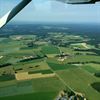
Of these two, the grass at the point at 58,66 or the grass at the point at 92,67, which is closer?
the grass at the point at 92,67

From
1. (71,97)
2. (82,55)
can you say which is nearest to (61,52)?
(82,55)

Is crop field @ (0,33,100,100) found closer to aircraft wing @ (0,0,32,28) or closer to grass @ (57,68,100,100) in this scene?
grass @ (57,68,100,100)

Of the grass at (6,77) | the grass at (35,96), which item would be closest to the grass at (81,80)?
the grass at (35,96)

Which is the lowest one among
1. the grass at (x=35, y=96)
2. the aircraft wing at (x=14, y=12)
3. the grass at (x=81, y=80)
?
the grass at (x=81, y=80)

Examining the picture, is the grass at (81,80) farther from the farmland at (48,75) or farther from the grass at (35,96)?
the grass at (35,96)

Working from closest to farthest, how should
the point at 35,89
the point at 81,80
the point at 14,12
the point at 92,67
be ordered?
1. the point at 14,12
2. the point at 35,89
3. the point at 81,80
4. the point at 92,67

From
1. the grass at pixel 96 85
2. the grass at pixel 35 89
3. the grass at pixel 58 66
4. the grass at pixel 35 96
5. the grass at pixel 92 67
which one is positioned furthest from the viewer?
the grass at pixel 58 66

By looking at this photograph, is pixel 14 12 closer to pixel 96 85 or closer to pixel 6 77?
pixel 96 85

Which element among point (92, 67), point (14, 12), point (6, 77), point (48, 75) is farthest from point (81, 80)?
point (14, 12)

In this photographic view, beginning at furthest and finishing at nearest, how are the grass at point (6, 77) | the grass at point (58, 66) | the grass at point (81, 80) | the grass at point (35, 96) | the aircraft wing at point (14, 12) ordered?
the grass at point (58, 66)
the grass at point (6, 77)
the grass at point (81, 80)
the grass at point (35, 96)
the aircraft wing at point (14, 12)

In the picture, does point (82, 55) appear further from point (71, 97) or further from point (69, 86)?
point (71, 97)

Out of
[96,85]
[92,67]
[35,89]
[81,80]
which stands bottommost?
[92,67]
